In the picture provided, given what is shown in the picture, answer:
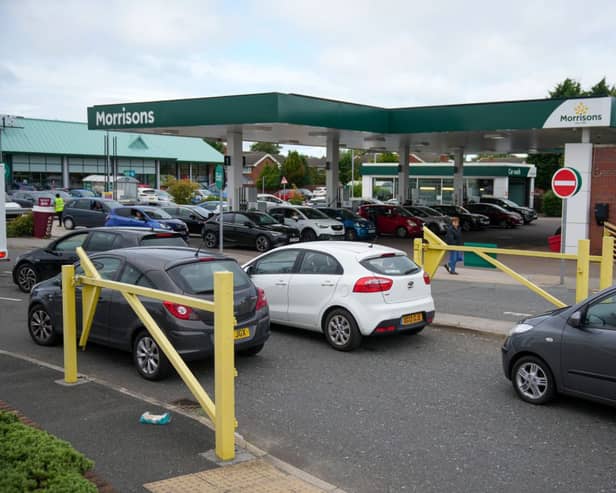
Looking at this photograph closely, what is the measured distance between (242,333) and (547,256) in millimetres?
5121

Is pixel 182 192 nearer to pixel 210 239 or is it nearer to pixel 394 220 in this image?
pixel 394 220

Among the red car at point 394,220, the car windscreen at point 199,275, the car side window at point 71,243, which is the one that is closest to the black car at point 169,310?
the car windscreen at point 199,275

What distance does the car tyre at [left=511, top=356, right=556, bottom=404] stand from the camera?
23.6ft

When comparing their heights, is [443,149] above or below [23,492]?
above

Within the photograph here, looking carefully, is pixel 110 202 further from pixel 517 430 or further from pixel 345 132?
pixel 517 430

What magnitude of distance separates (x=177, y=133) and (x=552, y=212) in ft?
124

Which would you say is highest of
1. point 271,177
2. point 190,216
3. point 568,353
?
point 271,177

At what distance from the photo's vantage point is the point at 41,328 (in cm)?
986

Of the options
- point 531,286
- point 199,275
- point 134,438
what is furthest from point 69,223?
point 134,438

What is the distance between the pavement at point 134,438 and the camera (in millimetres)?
5168

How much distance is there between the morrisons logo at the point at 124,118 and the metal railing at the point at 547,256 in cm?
1900

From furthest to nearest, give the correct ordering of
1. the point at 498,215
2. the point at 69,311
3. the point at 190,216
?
the point at 498,215 < the point at 190,216 < the point at 69,311

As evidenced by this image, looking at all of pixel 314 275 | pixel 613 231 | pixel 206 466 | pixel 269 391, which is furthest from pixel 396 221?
pixel 206 466

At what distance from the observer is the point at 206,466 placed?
5473mm
